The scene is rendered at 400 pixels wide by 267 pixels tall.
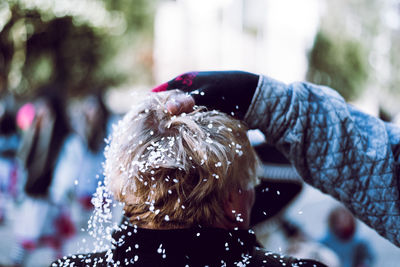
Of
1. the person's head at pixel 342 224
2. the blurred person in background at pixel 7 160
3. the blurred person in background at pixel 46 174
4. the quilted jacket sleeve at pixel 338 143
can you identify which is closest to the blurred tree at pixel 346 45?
the blurred person in background at pixel 7 160

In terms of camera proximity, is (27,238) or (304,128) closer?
(304,128)

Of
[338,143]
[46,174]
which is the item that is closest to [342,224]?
[338,143]

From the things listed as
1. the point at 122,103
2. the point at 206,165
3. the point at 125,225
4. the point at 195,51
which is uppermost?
the point at 206,165

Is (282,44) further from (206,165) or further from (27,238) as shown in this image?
(206,165)

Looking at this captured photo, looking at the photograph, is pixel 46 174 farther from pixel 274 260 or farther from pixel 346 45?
pixel 346 45

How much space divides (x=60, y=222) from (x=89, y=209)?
4.19 ft

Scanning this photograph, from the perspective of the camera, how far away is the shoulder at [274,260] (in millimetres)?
1298

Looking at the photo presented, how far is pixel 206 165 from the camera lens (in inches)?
48.1

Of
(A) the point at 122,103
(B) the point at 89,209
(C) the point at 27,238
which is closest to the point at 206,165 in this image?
(C) the point at 27,238

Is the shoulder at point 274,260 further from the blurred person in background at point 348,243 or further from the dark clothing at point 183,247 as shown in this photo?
the blurred person in background at point 348,243

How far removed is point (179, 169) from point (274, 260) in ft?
1.48

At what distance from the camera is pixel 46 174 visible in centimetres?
441

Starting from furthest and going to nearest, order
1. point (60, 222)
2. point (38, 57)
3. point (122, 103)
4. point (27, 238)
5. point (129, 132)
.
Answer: point (122, 103), point (38, 57), point (60, 222), point (27, 238), point (129, 132)

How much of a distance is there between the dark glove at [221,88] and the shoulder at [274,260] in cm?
47
